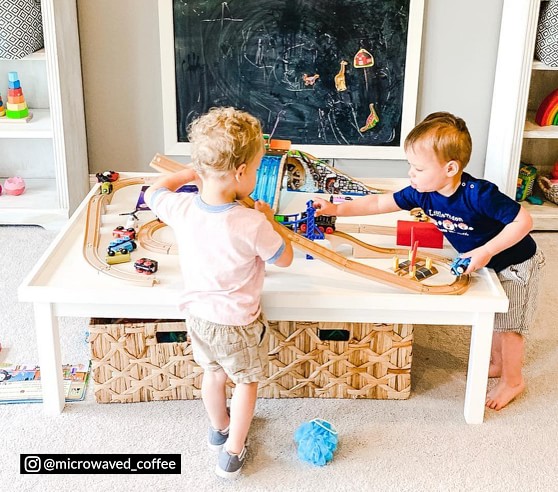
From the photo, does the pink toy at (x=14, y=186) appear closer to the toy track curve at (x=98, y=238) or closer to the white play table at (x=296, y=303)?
the toy track curve at (x=98, y=238)

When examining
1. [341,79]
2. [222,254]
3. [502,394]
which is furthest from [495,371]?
[341,79]

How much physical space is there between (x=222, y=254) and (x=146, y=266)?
34 centimetres

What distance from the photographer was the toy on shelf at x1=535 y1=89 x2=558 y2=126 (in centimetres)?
301

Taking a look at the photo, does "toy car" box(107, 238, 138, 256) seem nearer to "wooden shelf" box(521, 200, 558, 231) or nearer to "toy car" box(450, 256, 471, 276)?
"toy car" box(450, 256, 471, 276)

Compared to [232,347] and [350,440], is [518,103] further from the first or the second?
[232,347]

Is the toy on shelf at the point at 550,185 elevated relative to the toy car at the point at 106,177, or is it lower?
lower

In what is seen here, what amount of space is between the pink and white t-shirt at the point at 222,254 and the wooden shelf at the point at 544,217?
1686 mm

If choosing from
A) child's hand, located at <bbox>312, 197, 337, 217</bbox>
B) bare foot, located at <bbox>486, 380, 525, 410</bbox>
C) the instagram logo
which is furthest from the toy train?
the instagram logo

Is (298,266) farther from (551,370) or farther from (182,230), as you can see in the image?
(551,370)

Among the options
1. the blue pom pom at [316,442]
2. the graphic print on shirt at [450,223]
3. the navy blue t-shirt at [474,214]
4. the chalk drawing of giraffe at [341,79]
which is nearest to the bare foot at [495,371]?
the navy blue t-shirt at [474,214]

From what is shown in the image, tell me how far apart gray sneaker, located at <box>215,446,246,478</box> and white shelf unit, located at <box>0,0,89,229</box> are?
1523 mm

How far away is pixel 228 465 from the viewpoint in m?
1.71

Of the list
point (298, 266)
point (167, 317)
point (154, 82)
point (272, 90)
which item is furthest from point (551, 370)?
point (154, 82)

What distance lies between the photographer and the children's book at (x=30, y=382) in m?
1.98
